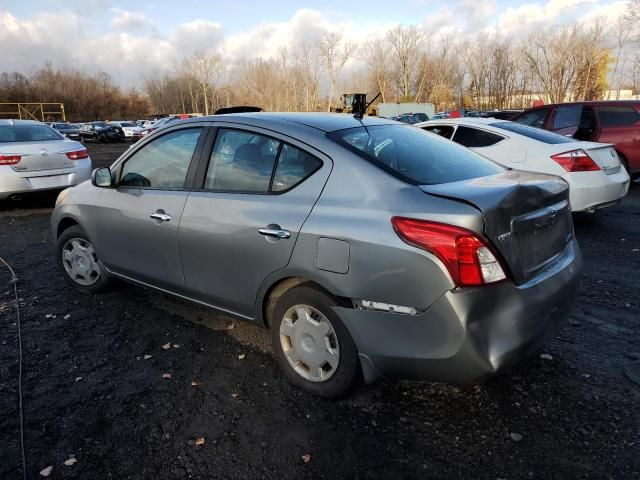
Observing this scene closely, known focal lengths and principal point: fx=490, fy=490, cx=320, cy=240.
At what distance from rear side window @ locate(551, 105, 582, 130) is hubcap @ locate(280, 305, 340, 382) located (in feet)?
27.0

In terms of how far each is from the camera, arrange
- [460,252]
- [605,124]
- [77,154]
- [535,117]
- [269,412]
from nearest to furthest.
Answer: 1. [460,252]
2. [269,412]
3. [77,154]
4. [605,124]
5. [535,117]

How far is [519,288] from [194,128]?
7.80 feet

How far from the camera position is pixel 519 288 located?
7.72ft

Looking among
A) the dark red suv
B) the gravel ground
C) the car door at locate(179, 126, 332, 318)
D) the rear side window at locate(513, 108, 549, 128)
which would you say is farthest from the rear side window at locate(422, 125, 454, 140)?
the car door at locate(179, 126, 332, 318)

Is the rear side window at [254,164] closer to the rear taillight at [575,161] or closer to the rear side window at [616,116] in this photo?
the rear taillight at [575,161]

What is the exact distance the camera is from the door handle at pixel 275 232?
8.80ft

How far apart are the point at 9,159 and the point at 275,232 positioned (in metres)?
6.98

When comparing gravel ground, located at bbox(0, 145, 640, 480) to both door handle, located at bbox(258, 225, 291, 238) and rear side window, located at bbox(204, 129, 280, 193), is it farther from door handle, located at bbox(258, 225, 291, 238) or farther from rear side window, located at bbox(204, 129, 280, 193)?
rear side window, located at bbox(204, 129, 280, 193)

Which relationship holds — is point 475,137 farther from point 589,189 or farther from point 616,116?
point 616,116

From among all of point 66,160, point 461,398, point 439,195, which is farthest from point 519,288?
point 66,160

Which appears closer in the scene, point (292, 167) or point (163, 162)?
point (292, 167)

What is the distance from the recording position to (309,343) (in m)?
2.77

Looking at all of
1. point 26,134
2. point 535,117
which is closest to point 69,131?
point 26,134

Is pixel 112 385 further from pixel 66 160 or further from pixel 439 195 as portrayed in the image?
pixel 66 160
